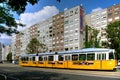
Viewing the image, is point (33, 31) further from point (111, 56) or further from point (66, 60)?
point (111, 56)

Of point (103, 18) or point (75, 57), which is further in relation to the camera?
point (103, 18)

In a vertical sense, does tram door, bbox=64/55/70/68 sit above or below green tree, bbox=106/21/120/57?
below

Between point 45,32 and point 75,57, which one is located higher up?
point 45,32

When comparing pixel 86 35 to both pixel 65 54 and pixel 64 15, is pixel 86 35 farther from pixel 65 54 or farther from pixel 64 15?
pixel 65 54

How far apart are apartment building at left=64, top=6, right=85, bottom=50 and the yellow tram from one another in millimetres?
52388

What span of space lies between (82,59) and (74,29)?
67960mm

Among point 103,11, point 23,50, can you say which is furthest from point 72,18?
point 23,50

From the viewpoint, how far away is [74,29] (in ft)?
352

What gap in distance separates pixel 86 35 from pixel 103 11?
12.6 metres

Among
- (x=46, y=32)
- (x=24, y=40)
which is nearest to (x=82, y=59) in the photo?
(x=46, y=32)

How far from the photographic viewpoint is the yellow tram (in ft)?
119

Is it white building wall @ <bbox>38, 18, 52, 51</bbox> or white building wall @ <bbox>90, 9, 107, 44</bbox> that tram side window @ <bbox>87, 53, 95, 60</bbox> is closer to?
white building wall @ <bbox>90, 9, 107, 44</bbox>

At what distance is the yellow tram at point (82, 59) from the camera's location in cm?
3641

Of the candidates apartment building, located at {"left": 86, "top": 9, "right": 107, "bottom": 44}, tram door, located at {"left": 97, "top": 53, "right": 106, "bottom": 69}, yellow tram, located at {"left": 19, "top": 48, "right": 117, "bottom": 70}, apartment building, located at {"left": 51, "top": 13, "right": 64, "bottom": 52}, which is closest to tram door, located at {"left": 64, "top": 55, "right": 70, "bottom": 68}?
yellow tram, located at {"left": 19, "top": 48, "right": 117, "bottom": 70}
